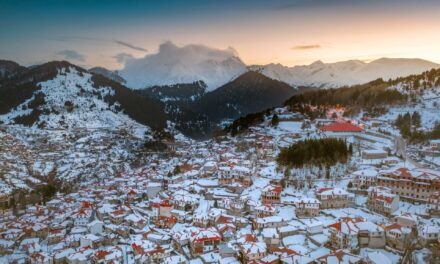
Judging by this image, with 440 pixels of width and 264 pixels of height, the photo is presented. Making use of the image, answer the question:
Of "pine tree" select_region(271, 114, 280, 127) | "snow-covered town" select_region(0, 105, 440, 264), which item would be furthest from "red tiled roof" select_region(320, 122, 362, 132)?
"pine tree" select_region(271, 114, 280, 127)

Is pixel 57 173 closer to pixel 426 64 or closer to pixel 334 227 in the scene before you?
pixel 334 227

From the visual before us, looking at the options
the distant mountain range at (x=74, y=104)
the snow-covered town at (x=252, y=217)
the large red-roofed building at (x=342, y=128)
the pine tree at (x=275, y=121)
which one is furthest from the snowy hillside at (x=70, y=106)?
the large red-roofed building at (x=342, y=128)

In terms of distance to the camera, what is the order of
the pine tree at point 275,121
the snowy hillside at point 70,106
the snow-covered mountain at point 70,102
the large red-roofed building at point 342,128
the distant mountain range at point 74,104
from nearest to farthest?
the large red-roofed building at point 342,128 → the pine tree at point 275,121 → the snowy hillside at point 70,106 → the snow-covered mountain at point 70,102 → the distant mountain range at point 74,104

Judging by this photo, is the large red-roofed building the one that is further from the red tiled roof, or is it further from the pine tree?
the pine tree

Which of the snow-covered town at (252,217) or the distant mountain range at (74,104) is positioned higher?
the distant mountain range at (74,104)

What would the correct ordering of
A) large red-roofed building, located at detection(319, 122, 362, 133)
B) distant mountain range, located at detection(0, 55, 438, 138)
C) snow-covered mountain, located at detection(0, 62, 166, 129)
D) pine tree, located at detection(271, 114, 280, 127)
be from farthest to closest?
distant mountain range, located at detection(0, 55, 438, 138) < snow-covered mountain, located at detection(0, 62, 166, 129) < pine tree, located at detection(271, 114, 280, 127) < large red-roofed building, located at detection(319, 122, 362, 133)

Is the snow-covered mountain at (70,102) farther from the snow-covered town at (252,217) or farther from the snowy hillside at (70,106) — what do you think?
the snow-covered town at (252,217)

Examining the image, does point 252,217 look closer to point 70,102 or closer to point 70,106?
point 70,106
